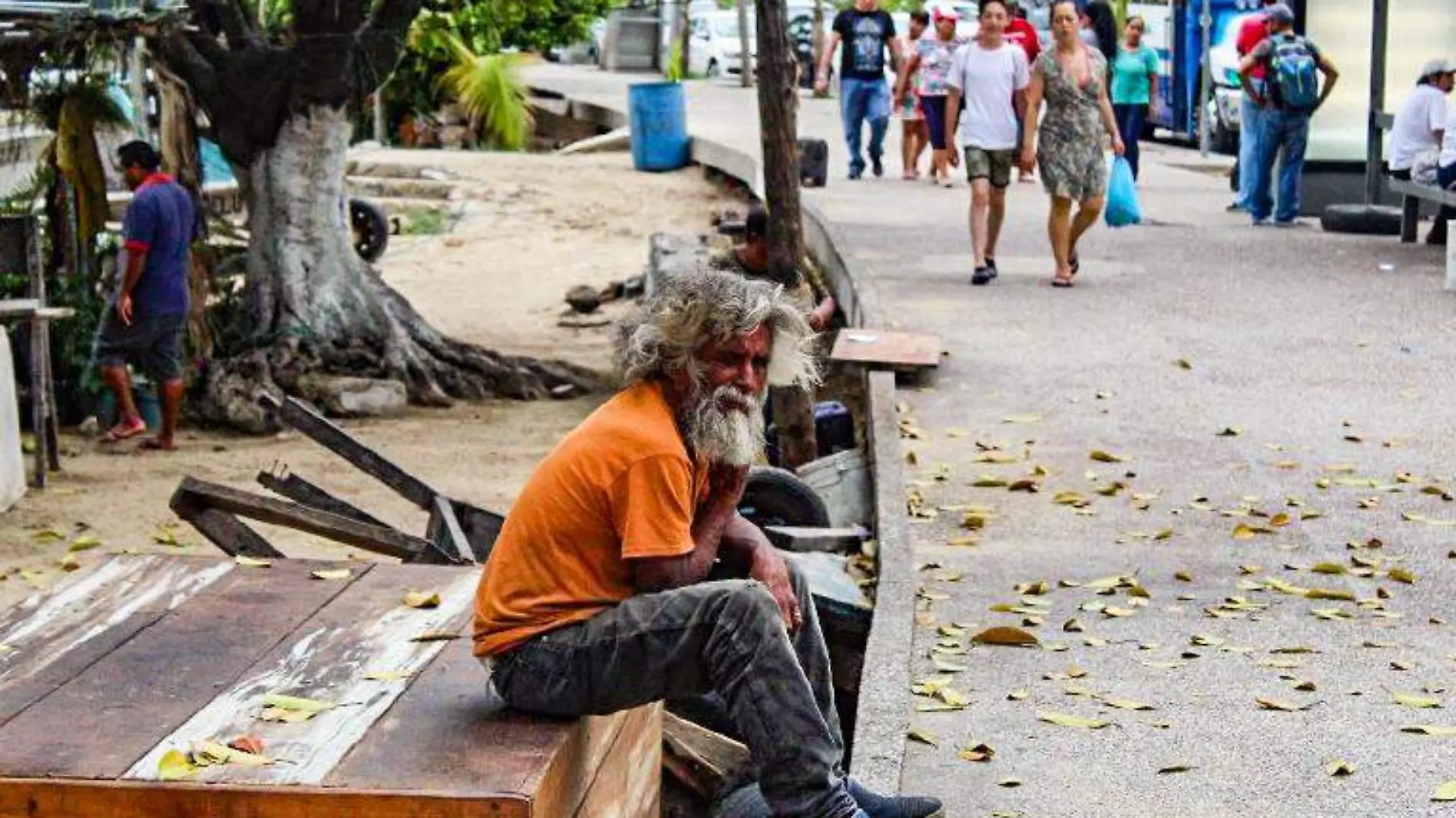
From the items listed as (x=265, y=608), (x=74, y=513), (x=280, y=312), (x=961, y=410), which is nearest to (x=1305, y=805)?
(x=265, y=608)

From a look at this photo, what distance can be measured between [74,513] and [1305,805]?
8218 millimetres

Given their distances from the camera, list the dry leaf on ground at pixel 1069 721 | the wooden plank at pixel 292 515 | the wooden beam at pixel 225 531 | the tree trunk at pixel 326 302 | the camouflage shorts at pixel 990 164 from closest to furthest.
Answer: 1. the dry leaf on ground at pixel 1069 721
2. the wooden plank at pixel 292 515
3. the wooden beam at pixel 225 531
4. the camouflage shorts at pixel 990 164
5. the tree trunk at pixel 326 302

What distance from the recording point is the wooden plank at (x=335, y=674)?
4695 mm

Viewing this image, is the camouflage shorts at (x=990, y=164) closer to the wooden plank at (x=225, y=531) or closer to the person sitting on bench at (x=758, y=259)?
the person sitting on bench at (x=758, y=259)

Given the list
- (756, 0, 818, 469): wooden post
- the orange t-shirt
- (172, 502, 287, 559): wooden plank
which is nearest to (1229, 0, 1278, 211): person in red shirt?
(756, 0, 818, 469): wooden post

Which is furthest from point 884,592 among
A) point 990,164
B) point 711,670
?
point 990,164

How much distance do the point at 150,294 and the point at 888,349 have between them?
4.64 meters

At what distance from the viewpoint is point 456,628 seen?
18.9 feet

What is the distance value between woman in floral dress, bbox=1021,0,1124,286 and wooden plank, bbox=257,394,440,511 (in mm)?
7661

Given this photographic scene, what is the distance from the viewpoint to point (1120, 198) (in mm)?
16031

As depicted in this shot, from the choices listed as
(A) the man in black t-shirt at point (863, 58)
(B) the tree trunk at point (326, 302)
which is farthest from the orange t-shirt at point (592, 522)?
(A) the man in black t-shirt at point (863, 58)

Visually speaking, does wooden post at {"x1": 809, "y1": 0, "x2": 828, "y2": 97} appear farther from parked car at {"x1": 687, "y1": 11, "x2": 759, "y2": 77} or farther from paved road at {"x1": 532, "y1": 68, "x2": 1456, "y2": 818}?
paved road at {"x1": 532, "y1": 68, "x2": 1456, "y2": 818}

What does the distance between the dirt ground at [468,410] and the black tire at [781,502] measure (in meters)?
3.02

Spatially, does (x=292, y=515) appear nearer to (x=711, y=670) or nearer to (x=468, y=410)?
(x=711, y=670)
